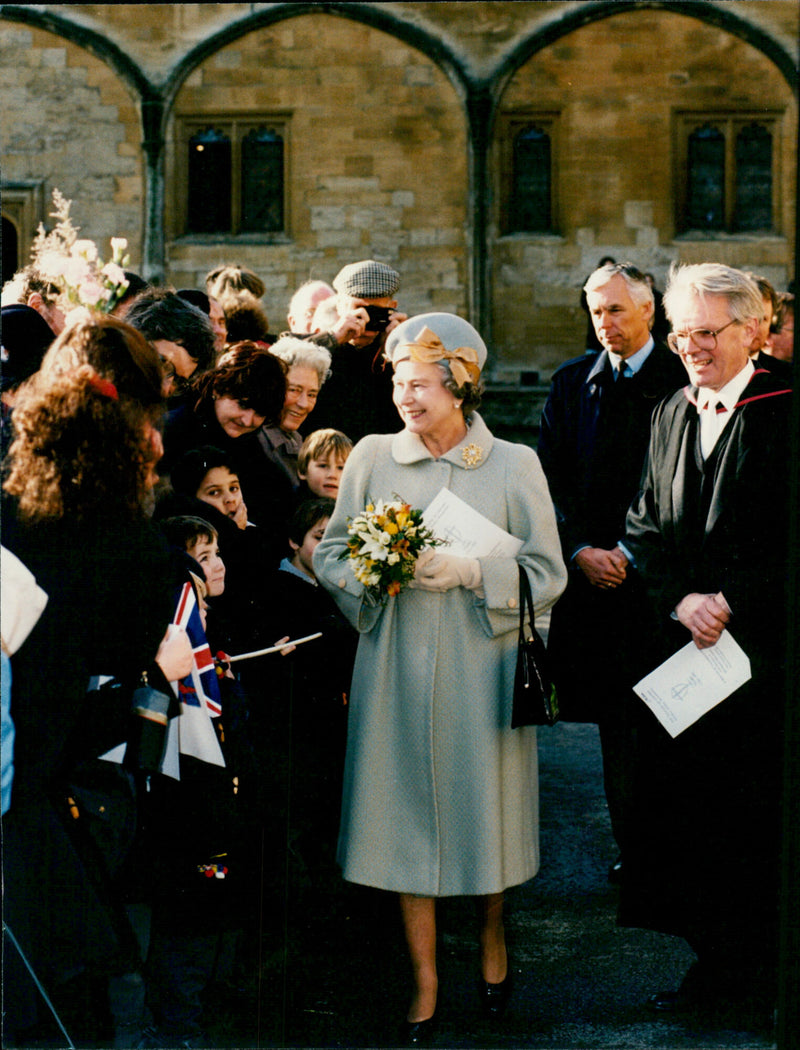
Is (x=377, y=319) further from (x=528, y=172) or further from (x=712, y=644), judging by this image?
(x=528, y=172)

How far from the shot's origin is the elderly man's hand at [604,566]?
4691mm

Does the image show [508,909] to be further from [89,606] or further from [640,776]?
[89,606]

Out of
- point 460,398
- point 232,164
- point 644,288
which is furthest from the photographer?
point 232,164

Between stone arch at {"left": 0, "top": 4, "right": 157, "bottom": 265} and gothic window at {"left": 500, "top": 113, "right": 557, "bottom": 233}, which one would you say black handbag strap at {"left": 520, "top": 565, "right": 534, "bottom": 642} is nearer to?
stone arch at {"left": 0, "top": 4, "right": 157, "bottom": 265}

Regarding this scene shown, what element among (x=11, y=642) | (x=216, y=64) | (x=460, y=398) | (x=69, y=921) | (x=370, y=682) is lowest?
(x=69, y=921)

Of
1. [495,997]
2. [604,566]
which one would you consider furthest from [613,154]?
[495,997]

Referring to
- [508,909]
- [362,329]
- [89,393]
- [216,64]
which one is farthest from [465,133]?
[89,393]

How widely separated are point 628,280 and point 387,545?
5.43ft

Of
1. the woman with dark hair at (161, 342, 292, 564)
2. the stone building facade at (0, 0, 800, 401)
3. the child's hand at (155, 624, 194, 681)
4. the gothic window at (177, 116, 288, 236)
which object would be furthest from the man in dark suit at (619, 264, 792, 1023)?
the stone building facade at (0, 0, 800, 401)

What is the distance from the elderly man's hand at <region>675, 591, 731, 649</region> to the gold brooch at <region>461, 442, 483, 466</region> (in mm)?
739

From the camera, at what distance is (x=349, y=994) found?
4.16 m

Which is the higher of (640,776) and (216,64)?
(216,64)

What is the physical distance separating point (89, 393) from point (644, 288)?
7.78 feet

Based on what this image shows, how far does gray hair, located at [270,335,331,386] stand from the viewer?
500 centimetres
